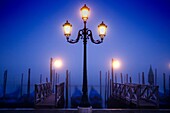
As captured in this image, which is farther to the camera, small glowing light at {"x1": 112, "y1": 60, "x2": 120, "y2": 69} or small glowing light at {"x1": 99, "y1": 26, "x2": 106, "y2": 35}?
small glowing light at {"x1": 112, "y1": 60, "x2": 120, "y2": 69}

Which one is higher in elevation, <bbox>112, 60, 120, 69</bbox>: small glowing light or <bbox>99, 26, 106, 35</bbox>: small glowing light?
<bbox>99, 26, 106, 35</bbox>: small glowing light

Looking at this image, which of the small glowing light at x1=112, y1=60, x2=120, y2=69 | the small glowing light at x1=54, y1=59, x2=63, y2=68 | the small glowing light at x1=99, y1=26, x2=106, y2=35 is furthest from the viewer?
the small glowing light at x1=54, y1=59, x2=63, y2=68

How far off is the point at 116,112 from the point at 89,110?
1.06m

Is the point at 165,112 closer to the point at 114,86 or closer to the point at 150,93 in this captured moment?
the point at 150,93

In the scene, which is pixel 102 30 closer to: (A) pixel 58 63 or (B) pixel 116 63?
(B) pixel 116 63

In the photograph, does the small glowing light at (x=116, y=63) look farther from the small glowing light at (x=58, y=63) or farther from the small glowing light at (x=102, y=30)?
the small glowing light at (x=102, y=30)

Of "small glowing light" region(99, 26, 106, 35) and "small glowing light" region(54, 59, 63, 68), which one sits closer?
"small glowing light" region(99, 26, 106, 35)

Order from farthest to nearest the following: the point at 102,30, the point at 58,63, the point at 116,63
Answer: the point at 58,63 < the point at 116,63 < the point at 102,30

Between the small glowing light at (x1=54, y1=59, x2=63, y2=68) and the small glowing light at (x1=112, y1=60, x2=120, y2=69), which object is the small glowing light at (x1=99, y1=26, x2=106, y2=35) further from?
the small glowing light at (x1=54, y1=59, x2=63, y2=68)

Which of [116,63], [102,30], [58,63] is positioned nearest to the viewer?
[102,30]

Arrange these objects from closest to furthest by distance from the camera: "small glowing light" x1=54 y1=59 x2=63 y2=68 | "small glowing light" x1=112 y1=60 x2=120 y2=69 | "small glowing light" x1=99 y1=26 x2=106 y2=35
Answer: "small glowing light" x1=99 y1=26 x2=106 y2=35 < "small glowing light" x1=112 y1=60 x2=120 y2=69 < "small glowing light" x1=54 y1=59 x2=63 y2=68

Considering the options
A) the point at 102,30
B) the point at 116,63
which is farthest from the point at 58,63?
the point at 102,30

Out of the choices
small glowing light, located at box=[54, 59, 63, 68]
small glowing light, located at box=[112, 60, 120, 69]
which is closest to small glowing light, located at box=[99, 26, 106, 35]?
small glowing light, located at box=[112, 60, 120, 69]

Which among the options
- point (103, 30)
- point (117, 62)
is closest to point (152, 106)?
point (103, 30)
